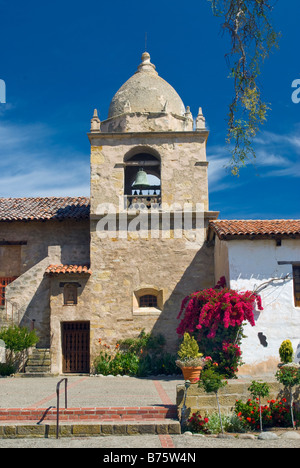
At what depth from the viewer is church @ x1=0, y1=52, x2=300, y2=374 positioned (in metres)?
Answer: 18.6

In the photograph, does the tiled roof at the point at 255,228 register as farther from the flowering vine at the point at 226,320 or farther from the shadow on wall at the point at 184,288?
the flowering vine at the point at 226,320

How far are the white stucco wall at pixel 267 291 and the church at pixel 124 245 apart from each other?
4.92 ft

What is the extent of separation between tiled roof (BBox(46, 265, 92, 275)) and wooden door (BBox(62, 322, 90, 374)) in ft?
7.25

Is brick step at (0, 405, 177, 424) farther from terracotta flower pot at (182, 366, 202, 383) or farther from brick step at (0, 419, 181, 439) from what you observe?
terracotta flower pot at (182, 366, 202, 383)

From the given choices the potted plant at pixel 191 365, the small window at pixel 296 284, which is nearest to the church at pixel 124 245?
the small window at pixel 296 284

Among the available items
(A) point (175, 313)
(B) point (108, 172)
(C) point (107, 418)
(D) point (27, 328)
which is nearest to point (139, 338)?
(A) point (175, 313)

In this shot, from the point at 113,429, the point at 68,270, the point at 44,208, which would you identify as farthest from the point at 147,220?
the point at 113,429

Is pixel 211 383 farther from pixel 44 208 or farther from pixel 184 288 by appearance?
pixel 44 208

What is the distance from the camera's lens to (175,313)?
61.1 feet

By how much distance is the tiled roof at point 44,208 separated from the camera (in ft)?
67.1

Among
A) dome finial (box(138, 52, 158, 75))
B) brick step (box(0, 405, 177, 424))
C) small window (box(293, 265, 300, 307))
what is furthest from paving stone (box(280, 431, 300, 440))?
dome finial (box(138, 52, 158, 75))
